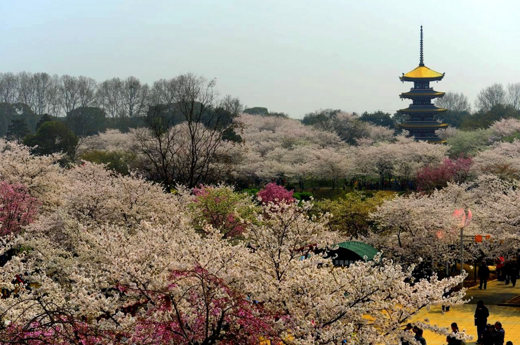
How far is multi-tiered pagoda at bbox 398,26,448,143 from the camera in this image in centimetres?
8338

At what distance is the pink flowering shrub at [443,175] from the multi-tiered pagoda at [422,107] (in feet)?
78.9

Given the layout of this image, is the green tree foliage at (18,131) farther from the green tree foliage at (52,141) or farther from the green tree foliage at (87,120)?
the green tree foliage at (52,141)

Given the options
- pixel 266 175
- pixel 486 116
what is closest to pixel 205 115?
pixel 266 175

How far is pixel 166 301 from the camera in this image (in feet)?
44.5

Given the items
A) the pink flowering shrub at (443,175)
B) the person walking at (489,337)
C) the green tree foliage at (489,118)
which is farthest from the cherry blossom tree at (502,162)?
the person walking at (489,337)

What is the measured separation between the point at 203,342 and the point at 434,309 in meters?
13.5

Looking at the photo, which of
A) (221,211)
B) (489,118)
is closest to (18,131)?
(221,211)

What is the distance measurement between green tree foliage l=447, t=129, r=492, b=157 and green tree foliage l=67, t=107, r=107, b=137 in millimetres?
55428

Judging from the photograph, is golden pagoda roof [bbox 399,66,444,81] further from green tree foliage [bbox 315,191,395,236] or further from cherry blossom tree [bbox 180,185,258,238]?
cherry blossom tree [bbox 180,185,258,238]

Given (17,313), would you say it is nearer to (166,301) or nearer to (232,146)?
(166,301)

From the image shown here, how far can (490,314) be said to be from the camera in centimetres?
2283

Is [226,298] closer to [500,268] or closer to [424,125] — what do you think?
[500,268]

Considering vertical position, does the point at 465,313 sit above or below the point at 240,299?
below

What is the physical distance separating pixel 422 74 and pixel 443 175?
35809mm
